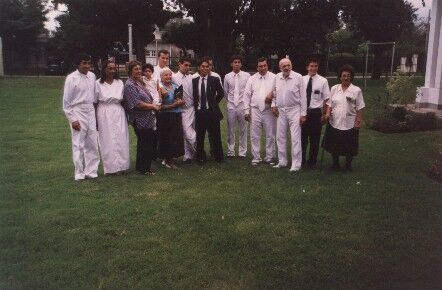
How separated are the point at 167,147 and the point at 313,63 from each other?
3.00 meters

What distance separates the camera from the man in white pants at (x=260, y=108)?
8.91 m

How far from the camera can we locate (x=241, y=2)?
28.6m

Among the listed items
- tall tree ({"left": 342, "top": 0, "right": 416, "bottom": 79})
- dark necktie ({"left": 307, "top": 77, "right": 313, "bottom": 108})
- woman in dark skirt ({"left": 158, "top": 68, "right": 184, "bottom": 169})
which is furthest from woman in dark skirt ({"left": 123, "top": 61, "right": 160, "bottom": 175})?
tall tree ({"left": 342, "top": 0, "right": 416, "bottom": 79})

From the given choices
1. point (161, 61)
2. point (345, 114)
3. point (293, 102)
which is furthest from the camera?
point (161, 61)

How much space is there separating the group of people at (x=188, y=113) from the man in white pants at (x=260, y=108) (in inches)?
0.8

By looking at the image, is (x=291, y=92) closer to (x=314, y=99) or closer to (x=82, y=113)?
(x=314, y=99)

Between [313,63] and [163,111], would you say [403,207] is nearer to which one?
[313,63]

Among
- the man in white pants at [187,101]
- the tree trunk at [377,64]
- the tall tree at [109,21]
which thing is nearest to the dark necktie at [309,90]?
the man in white pants at [187,101]

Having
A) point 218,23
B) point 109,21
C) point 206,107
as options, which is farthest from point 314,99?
point 109,21

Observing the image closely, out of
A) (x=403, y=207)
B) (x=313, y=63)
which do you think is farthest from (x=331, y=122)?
(x=403, y=207)

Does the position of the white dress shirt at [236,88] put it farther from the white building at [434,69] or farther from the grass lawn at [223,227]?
the white building at [434,69]

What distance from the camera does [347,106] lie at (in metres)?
8.05

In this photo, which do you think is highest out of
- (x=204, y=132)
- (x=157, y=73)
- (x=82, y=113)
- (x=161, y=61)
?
(x=161, y=61)

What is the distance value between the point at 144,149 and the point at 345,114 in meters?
3.49
